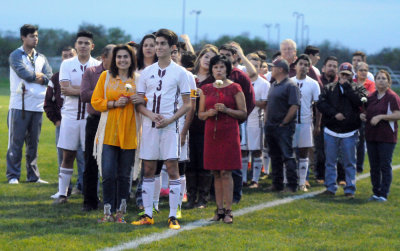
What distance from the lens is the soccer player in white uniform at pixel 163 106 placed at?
7.39 meters

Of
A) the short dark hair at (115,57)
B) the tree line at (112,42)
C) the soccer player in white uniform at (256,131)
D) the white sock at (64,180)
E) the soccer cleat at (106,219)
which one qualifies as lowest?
the soccer cleat at (106,219)

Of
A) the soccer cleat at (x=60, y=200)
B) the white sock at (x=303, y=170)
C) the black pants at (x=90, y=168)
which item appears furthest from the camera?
the white sock at (x=303, y=170)

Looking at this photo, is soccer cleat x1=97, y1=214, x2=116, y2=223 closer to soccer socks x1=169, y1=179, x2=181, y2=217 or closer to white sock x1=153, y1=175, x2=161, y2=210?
soccer socks x1=169, y1=179, x2=181, y2=217

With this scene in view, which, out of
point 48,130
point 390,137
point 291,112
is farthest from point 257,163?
point 48,130

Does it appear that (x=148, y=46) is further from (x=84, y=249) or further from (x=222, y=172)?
(x=84, y=249)

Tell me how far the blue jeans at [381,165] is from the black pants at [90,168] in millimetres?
4222

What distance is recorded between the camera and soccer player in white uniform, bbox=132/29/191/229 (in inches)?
291

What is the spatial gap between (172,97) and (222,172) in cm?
116

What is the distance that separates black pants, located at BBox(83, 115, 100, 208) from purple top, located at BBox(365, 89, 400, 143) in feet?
13.7

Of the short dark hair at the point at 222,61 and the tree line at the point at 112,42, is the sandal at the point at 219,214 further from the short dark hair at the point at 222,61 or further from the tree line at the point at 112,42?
the tree line at the point at 112,42

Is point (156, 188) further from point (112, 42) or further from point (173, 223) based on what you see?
point (112, 42)

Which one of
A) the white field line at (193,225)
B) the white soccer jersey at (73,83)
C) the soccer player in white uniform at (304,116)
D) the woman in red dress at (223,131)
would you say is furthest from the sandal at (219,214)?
the soccer player in white uniform at (304,116)

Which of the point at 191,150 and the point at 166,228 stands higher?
the point at 191,150

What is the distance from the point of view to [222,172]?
7.91 meters
